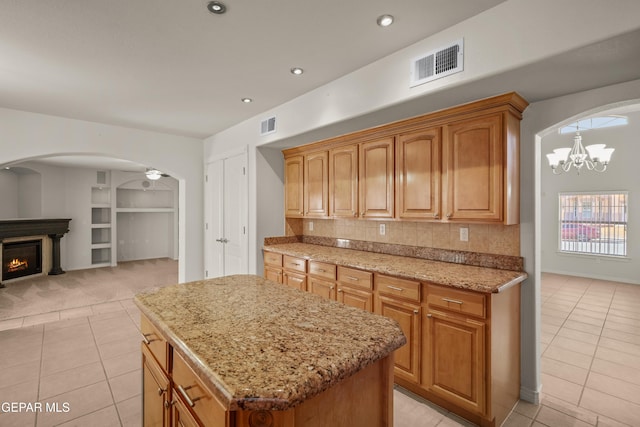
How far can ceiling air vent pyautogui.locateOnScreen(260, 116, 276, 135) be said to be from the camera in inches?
148

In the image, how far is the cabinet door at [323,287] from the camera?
309cm

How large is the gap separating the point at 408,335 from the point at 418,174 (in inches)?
54.3

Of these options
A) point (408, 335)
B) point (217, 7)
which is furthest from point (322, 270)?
point (217, 7)

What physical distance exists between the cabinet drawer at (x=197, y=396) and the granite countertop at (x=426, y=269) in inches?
67.8

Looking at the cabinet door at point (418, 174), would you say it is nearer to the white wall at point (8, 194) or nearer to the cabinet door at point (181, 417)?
the cabinet door at point (181, 417)

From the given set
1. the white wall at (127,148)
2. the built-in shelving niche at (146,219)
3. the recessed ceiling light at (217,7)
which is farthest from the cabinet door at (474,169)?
the built-in shelving niche at (146,219)

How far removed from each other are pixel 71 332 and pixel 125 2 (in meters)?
3.86

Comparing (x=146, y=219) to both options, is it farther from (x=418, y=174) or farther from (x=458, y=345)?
(x=458, y=345)

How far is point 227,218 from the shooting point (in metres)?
4.72

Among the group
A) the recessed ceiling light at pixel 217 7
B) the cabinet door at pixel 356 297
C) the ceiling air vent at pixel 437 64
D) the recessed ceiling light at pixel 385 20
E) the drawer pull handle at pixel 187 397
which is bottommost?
the cabinet door at pixel 356 297

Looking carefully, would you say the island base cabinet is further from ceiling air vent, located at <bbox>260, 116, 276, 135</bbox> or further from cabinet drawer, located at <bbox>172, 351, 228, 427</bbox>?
ceiling air vent, located at <bbox>260, 116, 276, 135</bbox>

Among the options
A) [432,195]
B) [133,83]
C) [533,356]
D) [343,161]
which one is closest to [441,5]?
[432,195]

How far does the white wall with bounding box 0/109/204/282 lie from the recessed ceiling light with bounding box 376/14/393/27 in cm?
407

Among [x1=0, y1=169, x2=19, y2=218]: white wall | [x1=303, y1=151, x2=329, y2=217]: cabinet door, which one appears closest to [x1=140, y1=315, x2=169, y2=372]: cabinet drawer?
[x1=303, y1=151, x2=329, y2=217]: cabinet door
